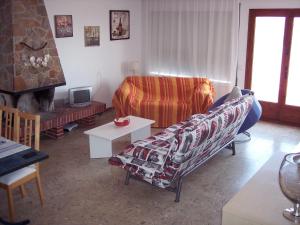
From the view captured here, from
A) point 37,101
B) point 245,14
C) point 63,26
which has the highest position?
point 245,14

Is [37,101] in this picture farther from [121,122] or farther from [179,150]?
[179,150]

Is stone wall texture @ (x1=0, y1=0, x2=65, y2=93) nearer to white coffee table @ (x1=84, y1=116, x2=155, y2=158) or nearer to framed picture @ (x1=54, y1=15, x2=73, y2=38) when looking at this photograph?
framed picture @ (x1=54, y1=15, x2=73, y2=38)

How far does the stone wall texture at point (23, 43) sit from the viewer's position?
5020mm

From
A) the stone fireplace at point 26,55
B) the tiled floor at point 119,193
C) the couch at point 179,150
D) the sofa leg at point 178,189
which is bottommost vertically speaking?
the tiled floor at point 119,193

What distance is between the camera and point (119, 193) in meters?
3.89

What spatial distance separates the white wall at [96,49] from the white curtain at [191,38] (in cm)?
37

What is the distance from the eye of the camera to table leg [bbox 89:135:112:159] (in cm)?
472

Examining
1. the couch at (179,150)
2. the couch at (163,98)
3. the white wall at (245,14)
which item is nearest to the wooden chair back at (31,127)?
the couch at (179,150)

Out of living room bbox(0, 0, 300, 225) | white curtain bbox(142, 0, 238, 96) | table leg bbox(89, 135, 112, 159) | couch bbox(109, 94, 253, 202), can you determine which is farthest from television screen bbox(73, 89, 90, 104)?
couch bbox(109, 94, 253, 202)

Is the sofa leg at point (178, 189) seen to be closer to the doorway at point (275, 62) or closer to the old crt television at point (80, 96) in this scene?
the old crt television at point (80, 96)

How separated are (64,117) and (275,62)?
373cm

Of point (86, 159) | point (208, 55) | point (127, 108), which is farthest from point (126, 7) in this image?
point (86, 159)

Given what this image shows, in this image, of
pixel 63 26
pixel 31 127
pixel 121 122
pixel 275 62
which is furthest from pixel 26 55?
pixel 275 62

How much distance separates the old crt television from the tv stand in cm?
9
